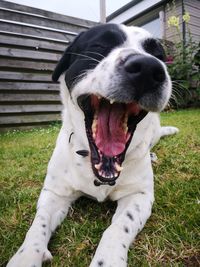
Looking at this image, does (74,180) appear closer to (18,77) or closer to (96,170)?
(96,170)

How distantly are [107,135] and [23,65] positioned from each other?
181 inches

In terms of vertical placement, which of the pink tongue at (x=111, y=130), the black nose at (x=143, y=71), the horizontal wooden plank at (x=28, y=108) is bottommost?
the horizontal wooden plank at (x=28, y=108)

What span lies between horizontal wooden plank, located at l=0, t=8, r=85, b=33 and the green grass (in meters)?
3.58

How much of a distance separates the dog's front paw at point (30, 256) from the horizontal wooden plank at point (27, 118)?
447 centimetres

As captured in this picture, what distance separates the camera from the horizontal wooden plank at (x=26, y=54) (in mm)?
5664

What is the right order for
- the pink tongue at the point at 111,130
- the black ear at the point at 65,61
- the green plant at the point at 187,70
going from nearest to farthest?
the pink tongue at the point at 111,130 < the black ear at the point at 65,61 < the green plant at the point at 187,70

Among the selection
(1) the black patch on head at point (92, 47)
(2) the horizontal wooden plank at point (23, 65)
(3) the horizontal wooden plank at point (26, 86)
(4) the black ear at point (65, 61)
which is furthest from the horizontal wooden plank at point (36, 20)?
(1) the black patch on head at point (92, 47)

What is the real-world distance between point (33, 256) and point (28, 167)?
5.59 feet

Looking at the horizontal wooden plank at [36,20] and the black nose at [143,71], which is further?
the horizontal wooden plank at [36,20]

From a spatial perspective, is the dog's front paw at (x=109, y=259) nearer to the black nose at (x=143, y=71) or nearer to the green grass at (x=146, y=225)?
the green grass at (x=146, y=225)

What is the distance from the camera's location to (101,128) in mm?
1756

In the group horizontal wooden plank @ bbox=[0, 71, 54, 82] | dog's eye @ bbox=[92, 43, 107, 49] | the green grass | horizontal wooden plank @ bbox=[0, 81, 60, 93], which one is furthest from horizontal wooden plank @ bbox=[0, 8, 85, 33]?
dog's eye @ bbox=[92, 43, 107, 49]

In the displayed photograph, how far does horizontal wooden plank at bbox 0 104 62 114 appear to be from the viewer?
5.66m

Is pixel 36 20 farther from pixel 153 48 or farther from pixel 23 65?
pixel 153 48
